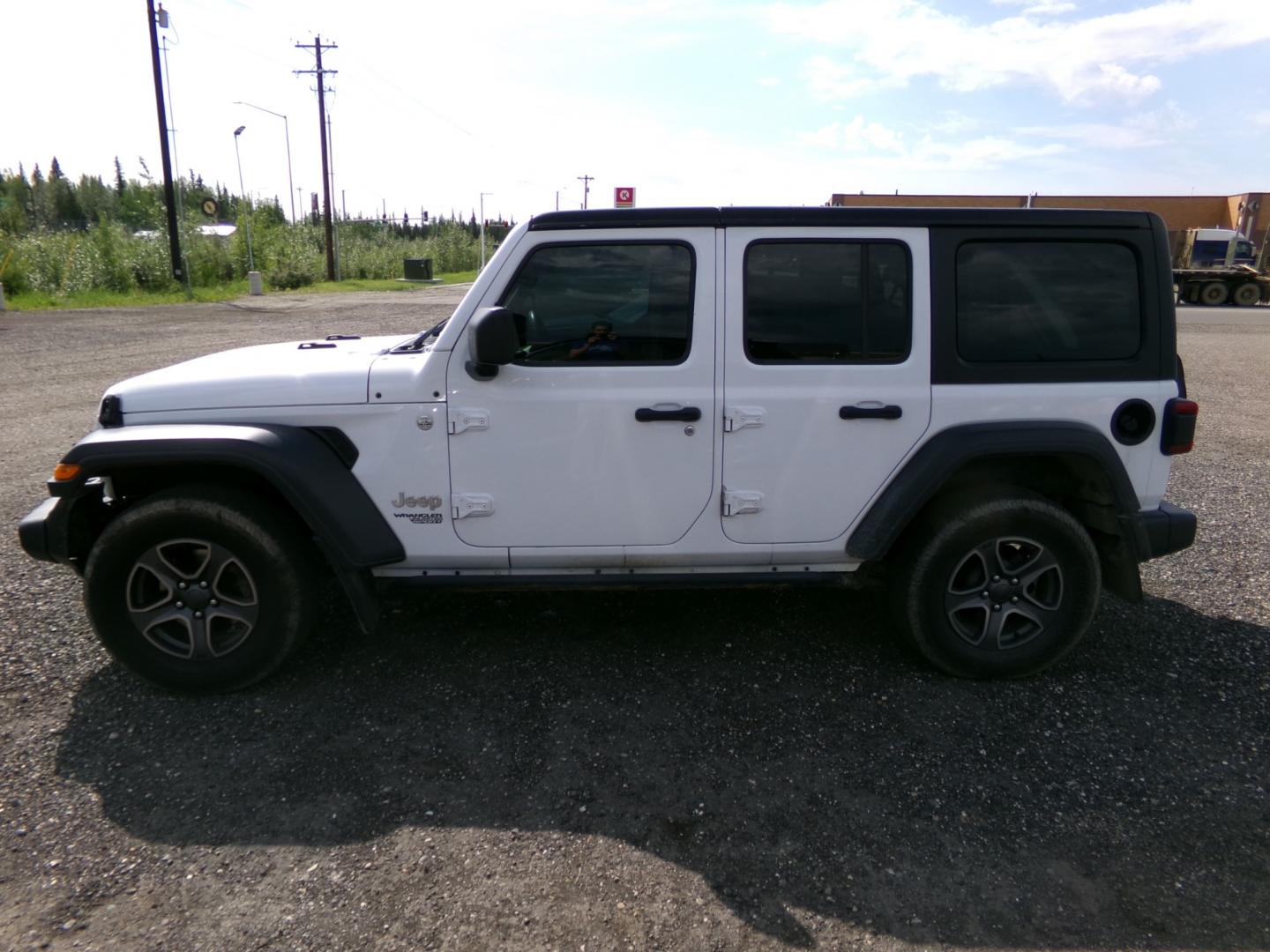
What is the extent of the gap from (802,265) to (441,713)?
92.5 inches

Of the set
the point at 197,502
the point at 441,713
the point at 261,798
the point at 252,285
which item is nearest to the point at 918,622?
the point at 441,713

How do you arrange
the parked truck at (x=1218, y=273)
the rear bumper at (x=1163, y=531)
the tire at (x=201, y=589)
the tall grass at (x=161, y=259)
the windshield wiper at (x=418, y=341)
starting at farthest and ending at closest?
1. the parked truck at (x=1218, y=273)
2. the tall grass at (x=161, y=259)
3. the windshield wiper at (x=418, y=341)
4. the rear bumper at (x=1163, y=531)
5. the tire at (x=201, y=589)

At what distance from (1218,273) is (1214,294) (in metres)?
0.69

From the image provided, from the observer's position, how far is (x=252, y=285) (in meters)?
31.0

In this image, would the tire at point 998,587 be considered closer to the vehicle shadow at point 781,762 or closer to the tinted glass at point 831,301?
the vehicle shadow at point 781,762

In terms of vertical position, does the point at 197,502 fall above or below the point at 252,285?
below

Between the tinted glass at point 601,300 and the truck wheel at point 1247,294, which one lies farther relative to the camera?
the truck wheel at point 1247,294

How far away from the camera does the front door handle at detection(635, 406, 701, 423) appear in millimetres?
3506

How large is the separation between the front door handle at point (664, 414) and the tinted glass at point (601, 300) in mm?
210

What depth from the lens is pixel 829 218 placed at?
3604mm

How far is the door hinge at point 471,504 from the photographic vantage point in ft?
11.7

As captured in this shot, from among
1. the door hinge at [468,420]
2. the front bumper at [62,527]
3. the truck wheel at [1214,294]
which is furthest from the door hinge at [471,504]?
the truck wheel at [1214,294]

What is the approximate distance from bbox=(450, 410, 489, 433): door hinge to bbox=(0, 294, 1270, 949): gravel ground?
1.13 metres

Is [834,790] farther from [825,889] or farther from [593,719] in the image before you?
[593,719]
